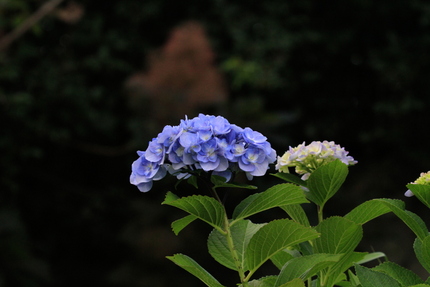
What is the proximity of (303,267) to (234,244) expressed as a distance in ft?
0.35

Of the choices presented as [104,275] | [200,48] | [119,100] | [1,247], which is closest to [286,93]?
[200,48]

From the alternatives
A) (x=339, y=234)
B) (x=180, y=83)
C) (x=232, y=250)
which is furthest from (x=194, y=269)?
(x=180, y=83)

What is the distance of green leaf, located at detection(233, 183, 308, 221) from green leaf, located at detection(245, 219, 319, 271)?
0.02 m

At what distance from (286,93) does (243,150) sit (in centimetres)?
→ 484

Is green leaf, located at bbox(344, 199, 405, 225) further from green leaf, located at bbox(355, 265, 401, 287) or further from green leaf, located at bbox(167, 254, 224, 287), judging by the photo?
green leaf, located at bbox(167, 254, 224, 287)

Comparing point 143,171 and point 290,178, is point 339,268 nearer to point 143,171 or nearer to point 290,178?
point 290,178

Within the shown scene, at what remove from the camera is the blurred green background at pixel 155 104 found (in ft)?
15.8

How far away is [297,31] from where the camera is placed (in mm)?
5539

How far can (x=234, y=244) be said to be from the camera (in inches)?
29.1

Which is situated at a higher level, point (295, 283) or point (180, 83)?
point (180, 83)

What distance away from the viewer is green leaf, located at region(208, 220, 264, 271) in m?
0.71

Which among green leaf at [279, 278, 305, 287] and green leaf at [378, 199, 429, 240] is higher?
green leaf at [378, 199, 429, 240]

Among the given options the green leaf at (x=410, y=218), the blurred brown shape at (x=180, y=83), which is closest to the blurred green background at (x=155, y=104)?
the blurred brown shape at (x=180, y=83)

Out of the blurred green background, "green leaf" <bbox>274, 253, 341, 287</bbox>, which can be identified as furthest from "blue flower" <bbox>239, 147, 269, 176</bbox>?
the blurred green background
